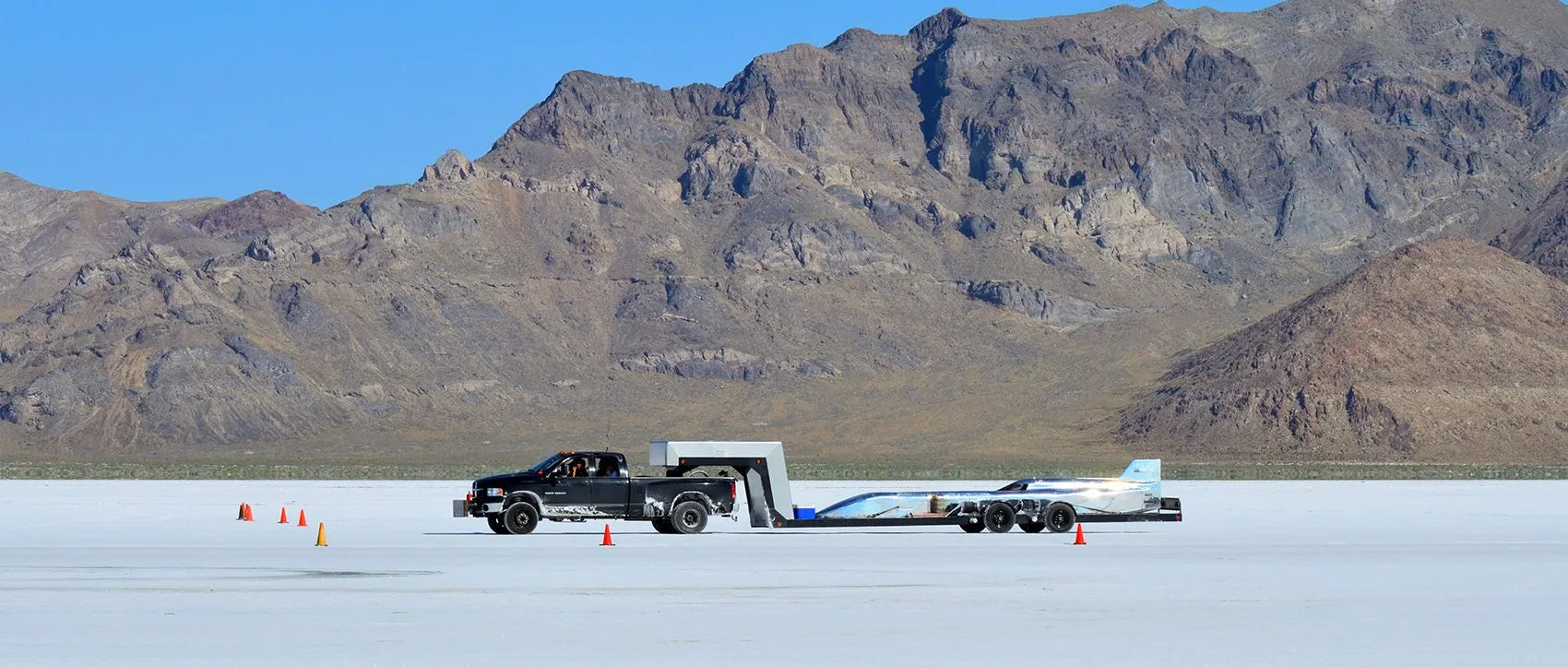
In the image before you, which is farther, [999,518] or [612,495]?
[999,518]

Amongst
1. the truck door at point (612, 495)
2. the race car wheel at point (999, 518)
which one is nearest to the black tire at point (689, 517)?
the truck door at point (612, 495)

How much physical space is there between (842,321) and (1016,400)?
23133 mm

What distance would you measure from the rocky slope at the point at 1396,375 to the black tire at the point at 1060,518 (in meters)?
97.4

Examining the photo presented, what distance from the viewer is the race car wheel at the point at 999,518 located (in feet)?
115

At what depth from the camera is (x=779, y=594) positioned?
2209 centimetres

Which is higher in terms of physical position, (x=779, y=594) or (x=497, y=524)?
(x=497, y=524)

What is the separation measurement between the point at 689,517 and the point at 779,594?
12601 mm

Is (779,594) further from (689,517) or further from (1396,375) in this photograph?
(1396,375)

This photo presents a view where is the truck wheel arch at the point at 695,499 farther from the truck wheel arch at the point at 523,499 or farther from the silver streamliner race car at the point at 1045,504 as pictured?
the truck wheel arch at the point at 523,499

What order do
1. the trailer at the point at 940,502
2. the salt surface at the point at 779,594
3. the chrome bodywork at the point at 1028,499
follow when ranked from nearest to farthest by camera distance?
the salt surface at the point at 779,594 → the trailer at the point at 940,502 → the chrome bodywork at the point at 1028,499

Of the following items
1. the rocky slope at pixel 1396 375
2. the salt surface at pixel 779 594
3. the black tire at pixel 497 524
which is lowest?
the salt surface at pixel 779 594

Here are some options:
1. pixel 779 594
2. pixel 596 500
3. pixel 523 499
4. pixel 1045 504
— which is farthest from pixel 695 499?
pixel 779 594

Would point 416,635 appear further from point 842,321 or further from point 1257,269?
point 1257,269

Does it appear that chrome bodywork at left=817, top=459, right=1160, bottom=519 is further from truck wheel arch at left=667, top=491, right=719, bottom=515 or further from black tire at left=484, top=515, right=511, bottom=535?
black tire at left=484, top=515, right=511, bottom=535
